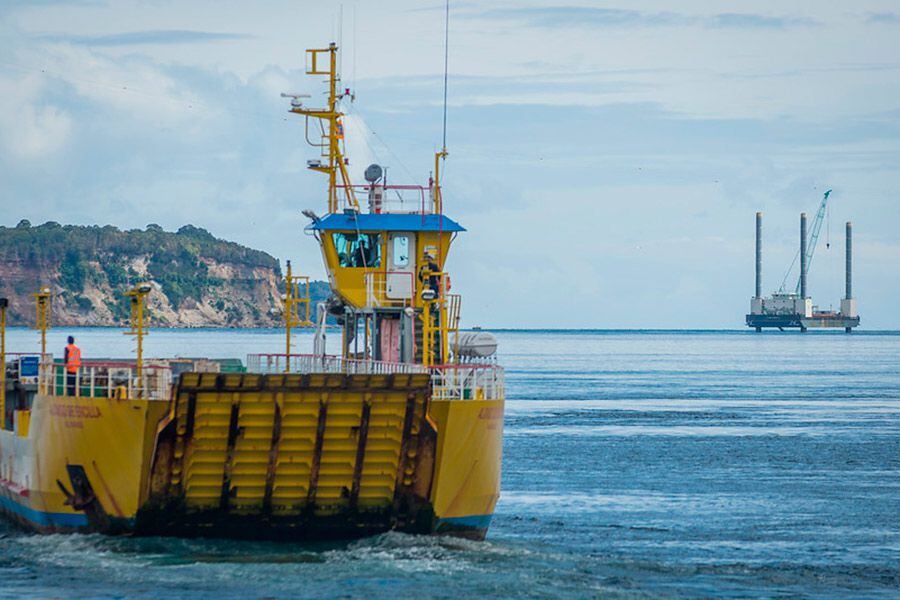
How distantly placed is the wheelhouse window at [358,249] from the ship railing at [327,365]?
6.72 ft

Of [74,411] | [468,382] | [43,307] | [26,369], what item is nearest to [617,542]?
[468,382]

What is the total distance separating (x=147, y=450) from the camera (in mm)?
27469

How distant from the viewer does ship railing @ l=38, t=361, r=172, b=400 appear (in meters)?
28.0

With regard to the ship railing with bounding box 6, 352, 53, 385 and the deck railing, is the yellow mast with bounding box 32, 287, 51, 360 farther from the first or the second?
the deck railing

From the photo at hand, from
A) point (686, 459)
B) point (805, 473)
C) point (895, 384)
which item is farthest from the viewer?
point (895, 384)

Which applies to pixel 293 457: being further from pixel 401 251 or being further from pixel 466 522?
pixel 401 251

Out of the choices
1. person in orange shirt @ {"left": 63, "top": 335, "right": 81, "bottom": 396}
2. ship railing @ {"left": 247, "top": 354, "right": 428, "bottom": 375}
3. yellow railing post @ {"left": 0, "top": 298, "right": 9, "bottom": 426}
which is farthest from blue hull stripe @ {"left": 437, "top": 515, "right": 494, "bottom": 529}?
yellow railing post @ {"left": 0, "top": 298, "right": 9, "bottom": 426}

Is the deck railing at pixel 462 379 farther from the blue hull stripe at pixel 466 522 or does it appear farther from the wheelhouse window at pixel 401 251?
the wheelhouse window at pixel 401 251

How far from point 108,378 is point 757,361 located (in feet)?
478

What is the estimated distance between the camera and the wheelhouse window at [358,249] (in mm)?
34031

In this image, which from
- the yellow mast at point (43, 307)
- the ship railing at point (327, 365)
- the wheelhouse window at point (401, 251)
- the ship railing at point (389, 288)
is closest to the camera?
the ship railing at point (327, 365)

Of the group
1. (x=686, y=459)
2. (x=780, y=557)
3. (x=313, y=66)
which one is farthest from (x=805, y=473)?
(x=313, y=66)

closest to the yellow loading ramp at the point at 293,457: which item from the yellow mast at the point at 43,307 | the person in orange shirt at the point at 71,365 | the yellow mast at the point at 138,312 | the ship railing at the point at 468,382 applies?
the ship railing at the point at 468,382

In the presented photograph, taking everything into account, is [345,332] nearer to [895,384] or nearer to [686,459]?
[686,459]
